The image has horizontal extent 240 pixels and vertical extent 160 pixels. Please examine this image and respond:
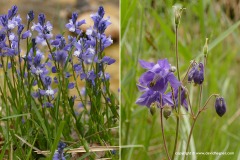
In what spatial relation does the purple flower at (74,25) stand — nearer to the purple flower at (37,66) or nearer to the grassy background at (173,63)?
the purple flower at (37,66)

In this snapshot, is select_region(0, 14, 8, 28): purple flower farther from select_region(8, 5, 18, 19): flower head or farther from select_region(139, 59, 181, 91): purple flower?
select_region(139, 59, 181, 91): purple flower

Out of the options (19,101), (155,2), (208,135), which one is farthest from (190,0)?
(19,101)

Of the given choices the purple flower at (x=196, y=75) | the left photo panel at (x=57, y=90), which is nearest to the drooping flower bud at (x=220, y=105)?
the purple flower at (x=196, y=75)

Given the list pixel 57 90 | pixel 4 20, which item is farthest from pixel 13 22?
pixel 57 90

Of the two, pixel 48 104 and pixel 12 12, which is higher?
pixel 12 12

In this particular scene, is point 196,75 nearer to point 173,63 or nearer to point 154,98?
point 154,98

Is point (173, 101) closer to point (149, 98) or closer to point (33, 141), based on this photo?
point (149, 98)
